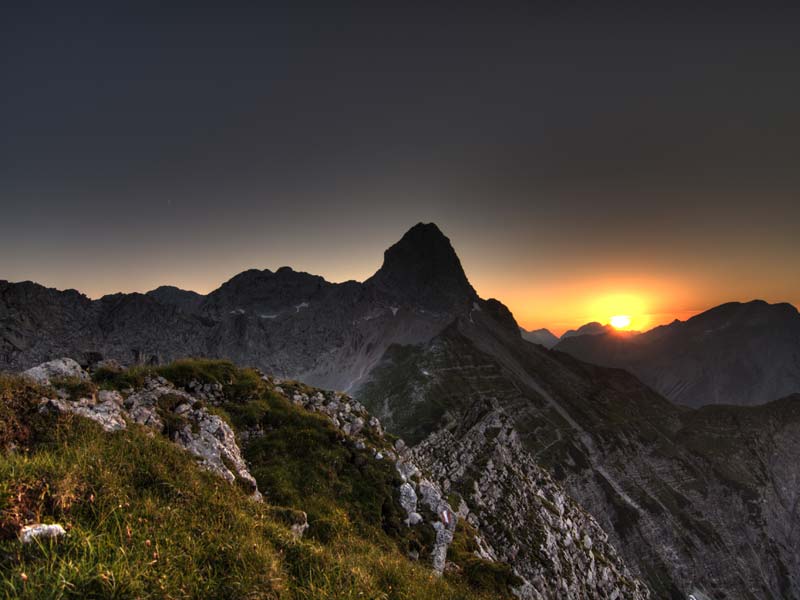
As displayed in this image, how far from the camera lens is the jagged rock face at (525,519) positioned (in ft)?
101

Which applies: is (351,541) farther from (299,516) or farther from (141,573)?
(141,573)

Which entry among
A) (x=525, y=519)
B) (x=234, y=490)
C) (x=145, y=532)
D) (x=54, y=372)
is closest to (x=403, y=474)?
(x=234, y=490)

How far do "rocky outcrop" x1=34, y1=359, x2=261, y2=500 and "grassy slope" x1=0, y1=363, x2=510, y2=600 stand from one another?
2.71 feet

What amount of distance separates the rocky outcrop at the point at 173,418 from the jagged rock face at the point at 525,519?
20.2m

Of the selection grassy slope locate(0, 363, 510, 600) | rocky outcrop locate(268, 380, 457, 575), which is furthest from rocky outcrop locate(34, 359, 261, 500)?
rocky outcrop locate(268, 380, 457, 575)

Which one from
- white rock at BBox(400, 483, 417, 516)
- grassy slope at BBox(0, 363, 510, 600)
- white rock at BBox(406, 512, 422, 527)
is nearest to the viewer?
grassy slope at BBox(0, 363, 510, 600)

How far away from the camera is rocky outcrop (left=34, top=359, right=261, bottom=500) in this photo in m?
10.8

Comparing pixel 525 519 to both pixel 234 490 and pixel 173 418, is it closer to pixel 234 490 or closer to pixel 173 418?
pixel 173 418

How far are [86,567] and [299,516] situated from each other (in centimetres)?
600

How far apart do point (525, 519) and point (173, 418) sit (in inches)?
1367

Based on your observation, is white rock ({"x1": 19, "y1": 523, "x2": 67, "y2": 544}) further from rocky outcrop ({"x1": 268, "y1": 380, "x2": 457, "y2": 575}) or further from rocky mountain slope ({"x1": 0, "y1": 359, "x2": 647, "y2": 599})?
rocky outcrop ({"x1": 268, "y1": 380, "x2": 457, "y2": 575})

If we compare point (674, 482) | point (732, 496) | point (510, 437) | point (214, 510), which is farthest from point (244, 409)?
point (732, 496)

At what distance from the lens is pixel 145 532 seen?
6000mm

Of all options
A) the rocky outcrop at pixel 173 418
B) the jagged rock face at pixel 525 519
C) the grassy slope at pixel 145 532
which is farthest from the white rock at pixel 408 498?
the jagged rock face at pixel 525 519
